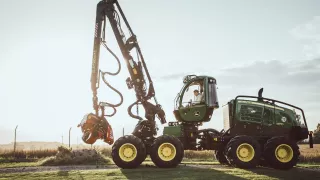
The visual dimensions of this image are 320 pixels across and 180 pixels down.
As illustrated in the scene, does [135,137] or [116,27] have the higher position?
[116,27]

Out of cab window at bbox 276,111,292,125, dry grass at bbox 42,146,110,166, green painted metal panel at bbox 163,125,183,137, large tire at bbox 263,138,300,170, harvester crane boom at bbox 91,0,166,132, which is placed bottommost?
dry grass at bbox 42,146,110,166

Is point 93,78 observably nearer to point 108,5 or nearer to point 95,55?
point 95,55

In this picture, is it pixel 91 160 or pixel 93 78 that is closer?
Result: pixel 93 78

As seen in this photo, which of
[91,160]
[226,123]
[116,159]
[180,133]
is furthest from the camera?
[91,160]

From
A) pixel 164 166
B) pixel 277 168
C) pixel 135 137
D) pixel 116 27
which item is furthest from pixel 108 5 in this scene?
pixel 277 168

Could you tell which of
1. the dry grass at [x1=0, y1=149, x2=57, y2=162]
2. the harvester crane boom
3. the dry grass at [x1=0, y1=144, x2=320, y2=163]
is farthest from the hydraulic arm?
the dry grass at [x1=0, y1=149, x2=57, y2=162]

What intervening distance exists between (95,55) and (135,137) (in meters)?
4.50

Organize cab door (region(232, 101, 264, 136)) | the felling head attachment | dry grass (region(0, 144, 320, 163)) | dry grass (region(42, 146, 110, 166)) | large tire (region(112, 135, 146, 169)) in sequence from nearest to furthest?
large tire (region(112, 135, 146, 169))
the felling head attachment
cab door (region(232, 101, 264, 136))
dry grass (region(42, 146, 110, 166))
dry grass (region(0, 144, 320, 163))

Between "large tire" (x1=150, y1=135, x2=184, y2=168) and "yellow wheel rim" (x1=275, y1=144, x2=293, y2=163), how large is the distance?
4311mm

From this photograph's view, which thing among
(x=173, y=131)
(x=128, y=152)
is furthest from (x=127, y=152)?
(x=173, y=131)

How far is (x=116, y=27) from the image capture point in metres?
15.5

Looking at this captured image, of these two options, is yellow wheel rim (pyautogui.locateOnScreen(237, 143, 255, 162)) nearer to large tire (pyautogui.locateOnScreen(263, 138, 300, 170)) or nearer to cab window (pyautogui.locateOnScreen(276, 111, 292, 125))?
large tire (pyautogui.locateOnScreen(263, 138, 300, 170))

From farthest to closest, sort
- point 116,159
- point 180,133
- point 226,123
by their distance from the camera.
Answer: point 226,123 → point 180,133 → point 116,159

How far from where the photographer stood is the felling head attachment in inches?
561
